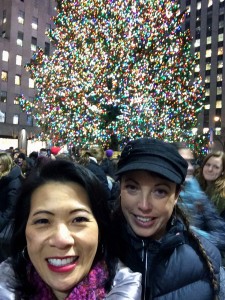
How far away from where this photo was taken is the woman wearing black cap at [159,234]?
1.59m

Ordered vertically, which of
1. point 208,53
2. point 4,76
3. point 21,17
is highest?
point 208,53

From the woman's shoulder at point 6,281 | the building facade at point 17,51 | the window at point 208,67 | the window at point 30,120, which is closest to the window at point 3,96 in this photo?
the building facade at point 17,51

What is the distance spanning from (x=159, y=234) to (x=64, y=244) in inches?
23.8

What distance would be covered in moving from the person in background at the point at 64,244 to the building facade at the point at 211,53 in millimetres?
88763

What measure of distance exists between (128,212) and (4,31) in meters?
55.1

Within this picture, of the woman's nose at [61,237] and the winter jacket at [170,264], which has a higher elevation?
the woman's nose at [61,237]

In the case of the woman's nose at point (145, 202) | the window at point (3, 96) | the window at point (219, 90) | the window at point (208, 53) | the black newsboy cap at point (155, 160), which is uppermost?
the window at point (208, 53)

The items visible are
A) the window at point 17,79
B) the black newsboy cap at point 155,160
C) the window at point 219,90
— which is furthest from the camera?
the window at point 219,90

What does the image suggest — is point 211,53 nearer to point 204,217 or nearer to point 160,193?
point 204,217

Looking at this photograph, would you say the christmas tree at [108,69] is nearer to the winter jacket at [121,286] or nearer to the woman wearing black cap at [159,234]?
the woman wearing black cap at [159,234]

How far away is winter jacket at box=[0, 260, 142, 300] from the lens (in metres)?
1.40

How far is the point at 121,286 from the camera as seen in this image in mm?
1427

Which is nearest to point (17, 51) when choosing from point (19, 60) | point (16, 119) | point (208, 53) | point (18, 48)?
point (18, 48)

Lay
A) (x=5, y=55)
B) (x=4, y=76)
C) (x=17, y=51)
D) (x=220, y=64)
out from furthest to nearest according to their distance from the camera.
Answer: (x=220, y=64), (x=17, y=51), (x=5, y=55), (x=4, y=76)
